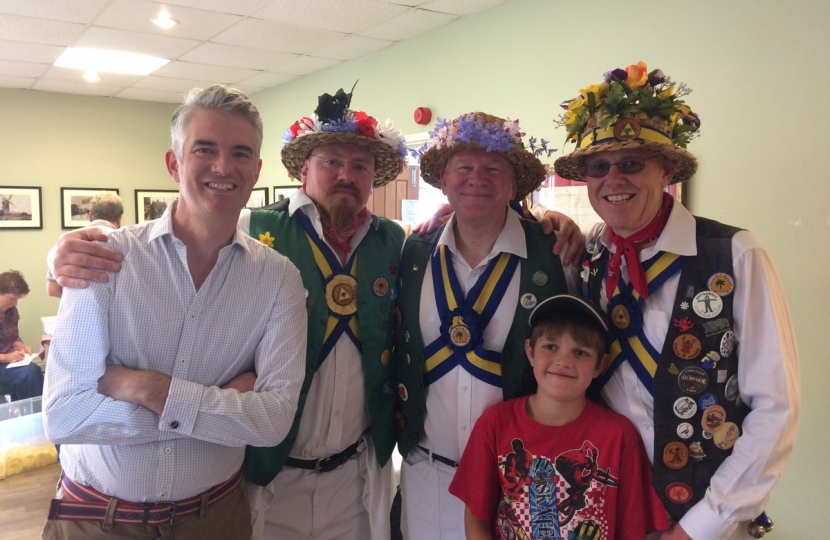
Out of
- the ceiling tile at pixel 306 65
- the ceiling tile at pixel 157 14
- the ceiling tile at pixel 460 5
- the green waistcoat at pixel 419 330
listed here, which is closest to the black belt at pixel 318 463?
the green waistcoat at pixel 419 330

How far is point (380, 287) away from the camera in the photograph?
6.90 feet

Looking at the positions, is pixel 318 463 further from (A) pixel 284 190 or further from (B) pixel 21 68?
(B) pixel 21 68

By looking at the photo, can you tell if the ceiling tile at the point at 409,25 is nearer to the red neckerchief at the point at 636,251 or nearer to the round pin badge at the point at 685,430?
the red neckerchief at the point at 636,251

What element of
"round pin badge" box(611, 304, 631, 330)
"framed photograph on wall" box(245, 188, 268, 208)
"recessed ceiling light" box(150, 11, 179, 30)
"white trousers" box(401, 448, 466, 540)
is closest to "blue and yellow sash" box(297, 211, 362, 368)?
"white trousers" box(401, 448, 466, 540)

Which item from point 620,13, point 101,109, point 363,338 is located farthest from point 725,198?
point 101,109

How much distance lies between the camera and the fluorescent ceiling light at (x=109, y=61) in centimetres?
547

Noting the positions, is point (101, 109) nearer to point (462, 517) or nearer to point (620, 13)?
point (620, 13)

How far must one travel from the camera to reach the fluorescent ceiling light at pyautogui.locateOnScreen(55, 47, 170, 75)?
5473 mm

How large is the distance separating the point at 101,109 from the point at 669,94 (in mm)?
7776

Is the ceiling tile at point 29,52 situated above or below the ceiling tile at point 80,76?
below

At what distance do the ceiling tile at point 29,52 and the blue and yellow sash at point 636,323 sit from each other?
5.44 m

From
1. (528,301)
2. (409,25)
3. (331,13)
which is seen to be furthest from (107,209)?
(528,301)

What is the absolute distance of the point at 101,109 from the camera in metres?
7.75

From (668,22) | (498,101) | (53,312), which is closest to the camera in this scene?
(668,22)
